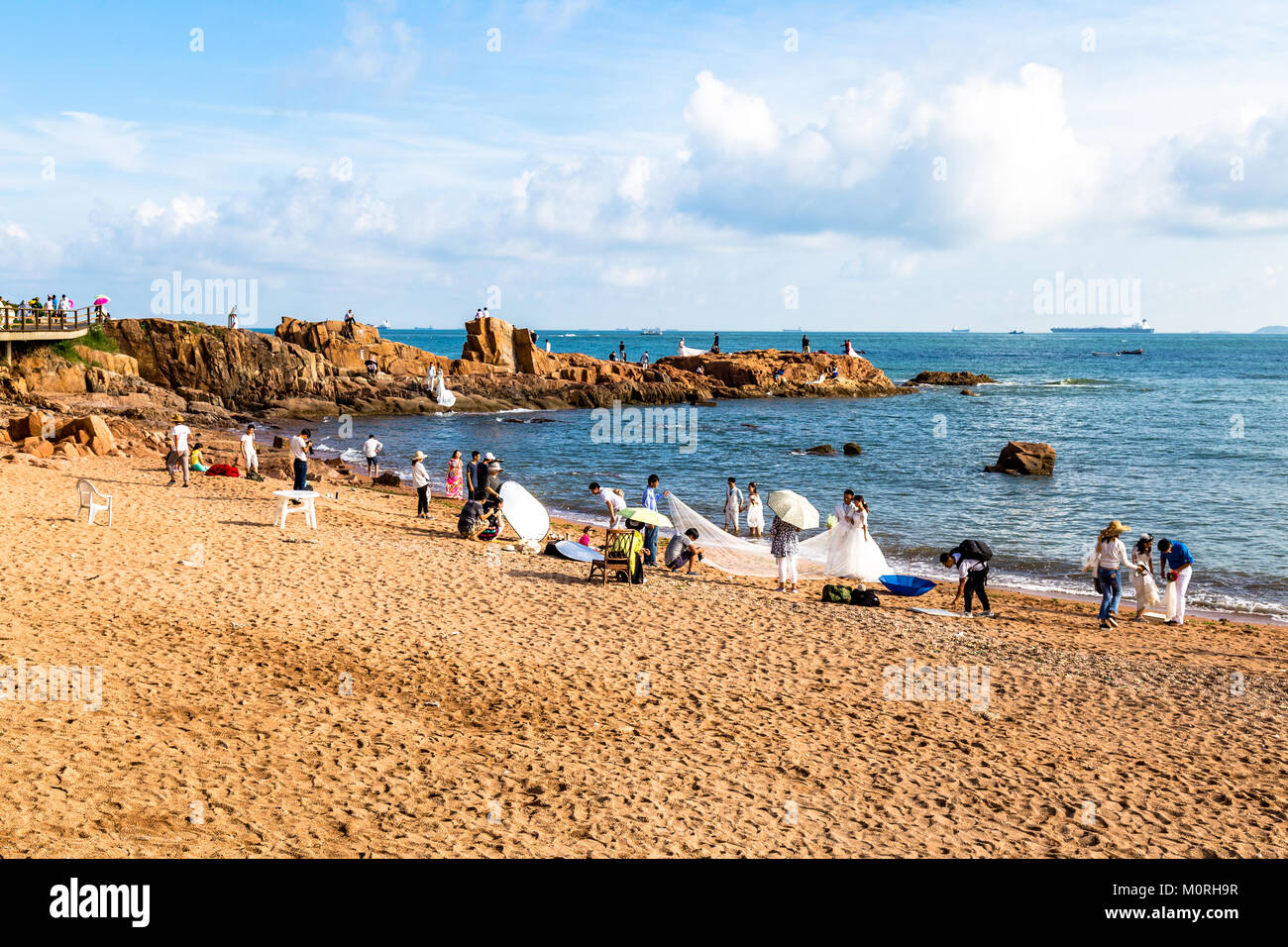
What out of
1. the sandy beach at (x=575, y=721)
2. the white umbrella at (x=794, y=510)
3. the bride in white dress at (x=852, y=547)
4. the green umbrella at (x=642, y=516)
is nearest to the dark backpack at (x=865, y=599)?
the sandy beach at (x=575, y=721)

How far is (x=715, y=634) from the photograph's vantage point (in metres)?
12.9

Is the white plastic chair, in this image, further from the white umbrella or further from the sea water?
the sea water

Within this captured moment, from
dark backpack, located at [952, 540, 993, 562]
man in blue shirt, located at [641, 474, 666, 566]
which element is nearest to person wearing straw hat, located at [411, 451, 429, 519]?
man in blue shirt, located at [641, 474, 666, 566]

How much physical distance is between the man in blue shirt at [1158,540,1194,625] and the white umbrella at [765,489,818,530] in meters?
5.50

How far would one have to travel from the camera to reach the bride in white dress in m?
16.6

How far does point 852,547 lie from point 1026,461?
2097 centimetres

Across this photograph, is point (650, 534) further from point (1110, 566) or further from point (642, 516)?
point (1110, 566)

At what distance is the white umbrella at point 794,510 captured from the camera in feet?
51.1

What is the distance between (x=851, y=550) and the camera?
16.7 metres

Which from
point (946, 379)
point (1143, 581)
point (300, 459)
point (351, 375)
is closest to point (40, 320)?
point (351, 375)

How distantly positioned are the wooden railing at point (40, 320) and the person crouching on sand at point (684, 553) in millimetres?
32688

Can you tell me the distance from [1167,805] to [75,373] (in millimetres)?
42946
